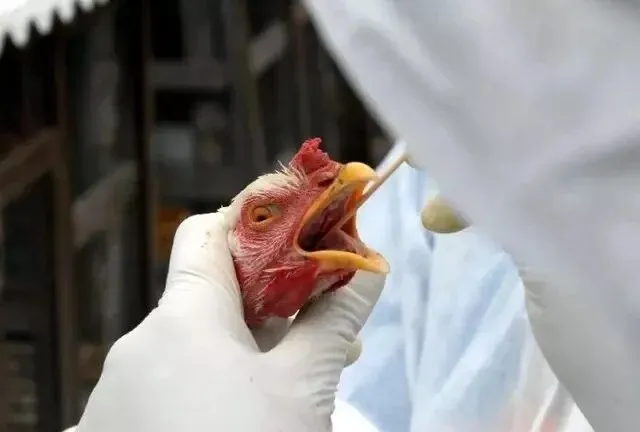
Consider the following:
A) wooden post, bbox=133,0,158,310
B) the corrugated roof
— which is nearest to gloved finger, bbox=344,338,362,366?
the corrugated roof

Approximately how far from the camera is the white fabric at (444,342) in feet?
1.92

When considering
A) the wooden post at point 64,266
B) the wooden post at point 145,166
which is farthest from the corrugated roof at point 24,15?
the wooden post at point 145,166

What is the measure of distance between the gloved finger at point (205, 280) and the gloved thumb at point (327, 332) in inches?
1.0

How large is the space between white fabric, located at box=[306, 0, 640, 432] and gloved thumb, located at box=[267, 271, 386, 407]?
0.11 m

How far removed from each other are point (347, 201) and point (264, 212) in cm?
4

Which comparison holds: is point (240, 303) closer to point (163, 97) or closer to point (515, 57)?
point (515, 57)

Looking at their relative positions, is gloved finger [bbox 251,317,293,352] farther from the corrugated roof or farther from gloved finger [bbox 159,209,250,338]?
the corrugated roof

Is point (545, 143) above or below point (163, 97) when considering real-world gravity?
below

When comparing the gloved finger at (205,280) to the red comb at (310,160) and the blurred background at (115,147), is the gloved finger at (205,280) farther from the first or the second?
the blurred background at (115,147)

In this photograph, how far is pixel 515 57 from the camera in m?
0.30

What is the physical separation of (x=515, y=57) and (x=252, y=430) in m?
0.19

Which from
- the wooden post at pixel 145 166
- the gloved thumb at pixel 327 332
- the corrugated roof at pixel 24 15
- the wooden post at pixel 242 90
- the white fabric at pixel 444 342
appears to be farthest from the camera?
the wooden post at pixel 242 90

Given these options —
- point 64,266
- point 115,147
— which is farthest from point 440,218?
point 115,147

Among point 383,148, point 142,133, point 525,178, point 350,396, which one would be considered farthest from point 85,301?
point 525,178
